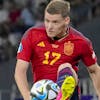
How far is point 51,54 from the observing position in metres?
7.50

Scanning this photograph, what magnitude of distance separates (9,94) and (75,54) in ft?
11.1

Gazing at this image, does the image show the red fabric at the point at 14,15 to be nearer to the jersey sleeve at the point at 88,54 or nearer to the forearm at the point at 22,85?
the jersey sleeve at the point at 88,54

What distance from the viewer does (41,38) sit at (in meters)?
7.48

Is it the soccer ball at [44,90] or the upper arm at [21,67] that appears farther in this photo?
the upper arm at [21,67]

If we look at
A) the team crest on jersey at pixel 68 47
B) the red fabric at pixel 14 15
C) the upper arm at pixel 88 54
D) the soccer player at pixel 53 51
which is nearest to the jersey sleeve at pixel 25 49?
the soccer player at pixel 53 51

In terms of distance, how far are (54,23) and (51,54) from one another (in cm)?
47

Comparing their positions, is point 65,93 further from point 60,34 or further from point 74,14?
point 74,14

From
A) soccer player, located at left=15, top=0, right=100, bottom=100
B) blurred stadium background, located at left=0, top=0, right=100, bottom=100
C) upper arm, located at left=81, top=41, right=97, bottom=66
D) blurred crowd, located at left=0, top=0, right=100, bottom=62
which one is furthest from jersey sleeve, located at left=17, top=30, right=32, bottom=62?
blurred crowd, located at left=0, top=0, right=100, bottom=62

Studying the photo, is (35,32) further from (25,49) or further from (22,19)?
(22,19)

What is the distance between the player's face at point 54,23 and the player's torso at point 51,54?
8.9 inches

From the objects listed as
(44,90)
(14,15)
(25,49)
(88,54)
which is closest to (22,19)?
(14,15)

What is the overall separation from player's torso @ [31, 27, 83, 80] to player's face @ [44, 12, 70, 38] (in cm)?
23

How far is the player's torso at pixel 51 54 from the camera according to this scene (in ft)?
24.5

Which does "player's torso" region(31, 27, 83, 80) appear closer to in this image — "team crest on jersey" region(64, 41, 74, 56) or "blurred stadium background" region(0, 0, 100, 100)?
"team crest on jersey" region(64, 41, 74, 56)
